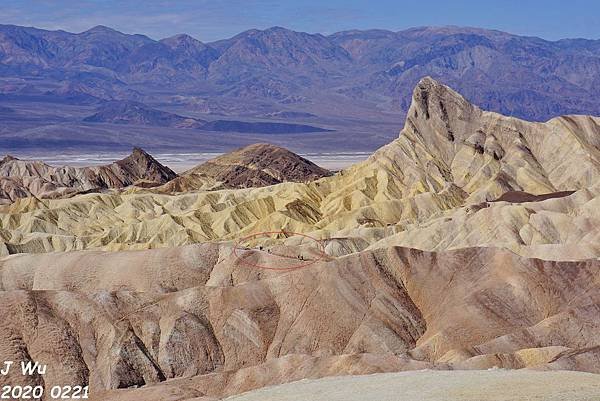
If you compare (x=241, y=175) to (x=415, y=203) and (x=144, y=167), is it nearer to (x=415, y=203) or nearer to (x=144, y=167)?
(x=144, y=167)

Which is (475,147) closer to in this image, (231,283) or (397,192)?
(397,192)

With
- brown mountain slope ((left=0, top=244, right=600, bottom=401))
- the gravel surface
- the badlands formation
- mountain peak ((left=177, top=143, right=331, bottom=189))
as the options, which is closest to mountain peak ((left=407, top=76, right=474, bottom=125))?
mountain peak ((left=177, top=143, right=331, bottom=189))

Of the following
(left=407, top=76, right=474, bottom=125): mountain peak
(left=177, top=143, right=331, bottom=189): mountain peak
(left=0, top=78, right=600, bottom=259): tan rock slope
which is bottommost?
(left=177, top=143, right=331, bottom=189): mountain peak

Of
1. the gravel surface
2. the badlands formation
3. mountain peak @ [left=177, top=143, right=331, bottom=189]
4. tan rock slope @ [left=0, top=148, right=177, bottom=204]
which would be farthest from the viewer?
mountain peak @ [left=177, top=143, right=331, bottom=189]

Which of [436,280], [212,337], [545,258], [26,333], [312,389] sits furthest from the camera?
[545,258]

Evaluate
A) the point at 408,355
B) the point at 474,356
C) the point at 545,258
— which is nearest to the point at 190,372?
the point at 408,355

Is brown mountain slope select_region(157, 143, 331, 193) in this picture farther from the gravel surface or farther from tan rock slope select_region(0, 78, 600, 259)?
the gravel surface
